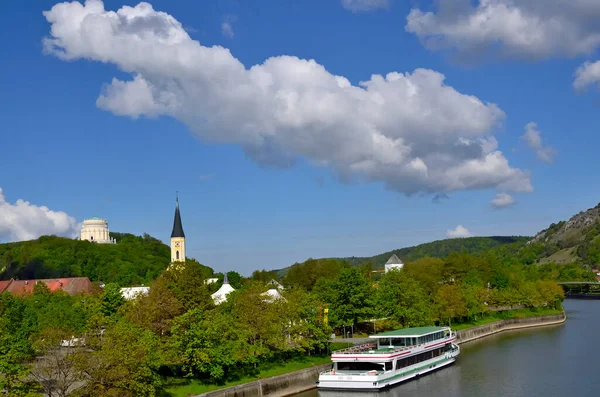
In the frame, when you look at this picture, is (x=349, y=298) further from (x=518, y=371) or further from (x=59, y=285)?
(x=59, y=285)

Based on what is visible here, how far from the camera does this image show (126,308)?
214 ft

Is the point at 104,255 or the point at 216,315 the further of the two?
the point at 104,255

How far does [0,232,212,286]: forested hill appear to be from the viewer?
6284 inches

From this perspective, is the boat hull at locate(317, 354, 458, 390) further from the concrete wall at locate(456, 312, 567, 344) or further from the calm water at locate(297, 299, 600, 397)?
the concrete wall at locate(456, 312, 567, 344)

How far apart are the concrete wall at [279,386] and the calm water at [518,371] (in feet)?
3.94

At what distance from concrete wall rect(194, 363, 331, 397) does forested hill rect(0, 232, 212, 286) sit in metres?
95.3

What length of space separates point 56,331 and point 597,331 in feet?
259

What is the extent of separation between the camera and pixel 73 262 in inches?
6580

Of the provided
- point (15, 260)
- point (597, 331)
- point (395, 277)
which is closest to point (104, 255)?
point (15, 260)

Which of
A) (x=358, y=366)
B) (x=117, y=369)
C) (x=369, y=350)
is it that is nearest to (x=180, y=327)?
(x=117, y=369)

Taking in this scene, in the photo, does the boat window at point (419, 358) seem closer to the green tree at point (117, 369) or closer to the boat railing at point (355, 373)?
the boat railing at point (355, 373)

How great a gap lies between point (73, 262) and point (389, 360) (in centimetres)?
12776

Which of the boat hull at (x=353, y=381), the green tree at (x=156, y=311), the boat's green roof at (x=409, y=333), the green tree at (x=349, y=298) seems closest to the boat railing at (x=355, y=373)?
the boat hull at (x=353, y=381)

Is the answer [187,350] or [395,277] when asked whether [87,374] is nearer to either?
[187,350]
